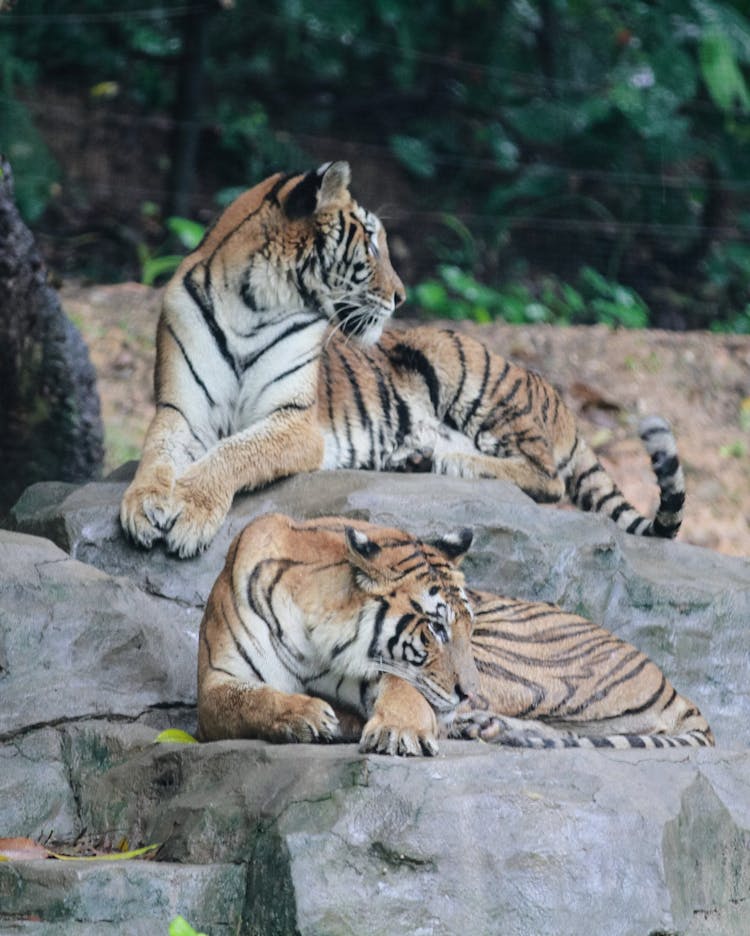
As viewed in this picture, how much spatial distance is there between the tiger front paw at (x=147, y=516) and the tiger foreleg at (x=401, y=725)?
1.49 m

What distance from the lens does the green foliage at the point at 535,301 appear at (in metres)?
10.6

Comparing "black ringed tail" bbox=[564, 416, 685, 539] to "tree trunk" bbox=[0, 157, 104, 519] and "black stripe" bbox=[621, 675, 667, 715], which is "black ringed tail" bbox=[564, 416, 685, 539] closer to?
"black stripe" bbox=[621, 675, 667, 715]

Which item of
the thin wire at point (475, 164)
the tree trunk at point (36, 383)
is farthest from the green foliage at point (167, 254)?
the tree trunk at point (36, 383)

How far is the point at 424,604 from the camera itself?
13.1 ft

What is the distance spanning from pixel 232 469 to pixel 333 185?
1331 mm

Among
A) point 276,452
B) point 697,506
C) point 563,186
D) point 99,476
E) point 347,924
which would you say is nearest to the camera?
point 347,924

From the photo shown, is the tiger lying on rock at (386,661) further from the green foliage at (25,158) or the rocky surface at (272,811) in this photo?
the green foliage at (25,158)

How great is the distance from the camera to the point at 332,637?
13.3 feet

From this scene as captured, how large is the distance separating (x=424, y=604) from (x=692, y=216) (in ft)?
28.6

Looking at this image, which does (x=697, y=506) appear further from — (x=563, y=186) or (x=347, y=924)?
(x=347, y=924)

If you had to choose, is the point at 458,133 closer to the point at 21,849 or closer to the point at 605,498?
the point at 605,498

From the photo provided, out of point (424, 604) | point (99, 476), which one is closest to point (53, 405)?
point (99, 476)

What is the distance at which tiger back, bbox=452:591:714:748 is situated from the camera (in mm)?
4250

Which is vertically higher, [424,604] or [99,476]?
[424,604]
